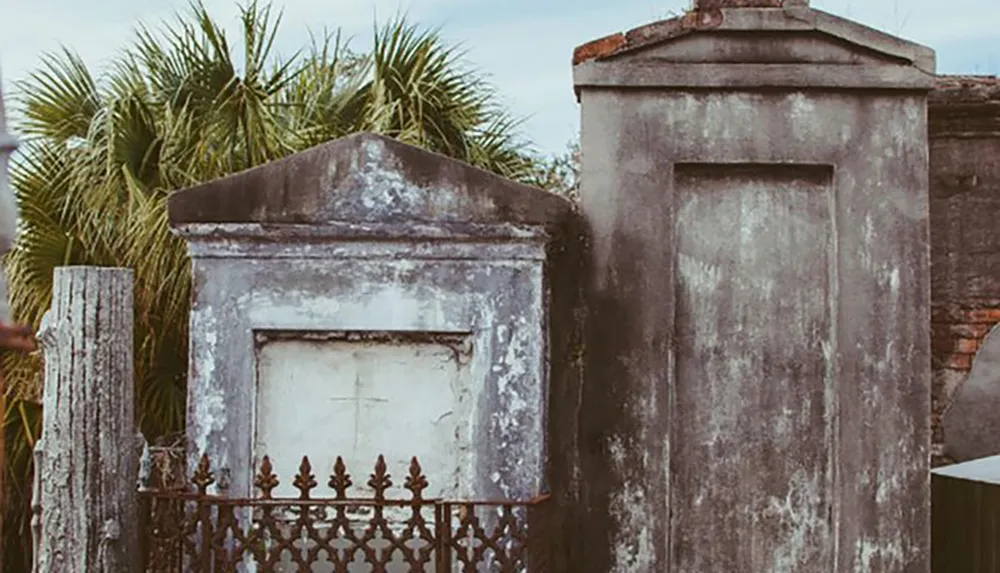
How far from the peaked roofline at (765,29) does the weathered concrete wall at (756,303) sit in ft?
0.03

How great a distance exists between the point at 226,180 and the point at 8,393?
4.68 metres

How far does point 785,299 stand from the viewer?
699cm

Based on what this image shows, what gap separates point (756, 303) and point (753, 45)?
1.18 meters

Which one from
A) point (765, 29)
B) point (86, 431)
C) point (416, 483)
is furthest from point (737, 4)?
point (86, 431)

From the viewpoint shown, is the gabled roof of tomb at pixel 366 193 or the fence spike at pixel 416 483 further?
the gabled roof of tomb at pixel 366 193

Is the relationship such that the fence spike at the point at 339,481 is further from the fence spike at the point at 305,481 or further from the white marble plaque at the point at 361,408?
the white marble plaque at the point at 361,408

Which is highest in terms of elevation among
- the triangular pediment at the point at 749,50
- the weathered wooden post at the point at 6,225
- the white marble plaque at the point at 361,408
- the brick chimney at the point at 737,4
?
the brick chimney at the point at 737,4

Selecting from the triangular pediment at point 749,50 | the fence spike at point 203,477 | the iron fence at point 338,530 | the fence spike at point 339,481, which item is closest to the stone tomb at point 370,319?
the iron fence at point 338,530

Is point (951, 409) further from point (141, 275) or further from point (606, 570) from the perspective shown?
point (141, 275)

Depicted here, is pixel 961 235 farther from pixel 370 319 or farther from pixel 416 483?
pixel 416 483

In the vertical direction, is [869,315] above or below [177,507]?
above

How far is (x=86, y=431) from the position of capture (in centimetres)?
584

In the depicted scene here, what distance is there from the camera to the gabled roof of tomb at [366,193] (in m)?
6.61

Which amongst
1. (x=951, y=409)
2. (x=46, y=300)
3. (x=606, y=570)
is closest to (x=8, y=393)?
(x=46, y=300)
